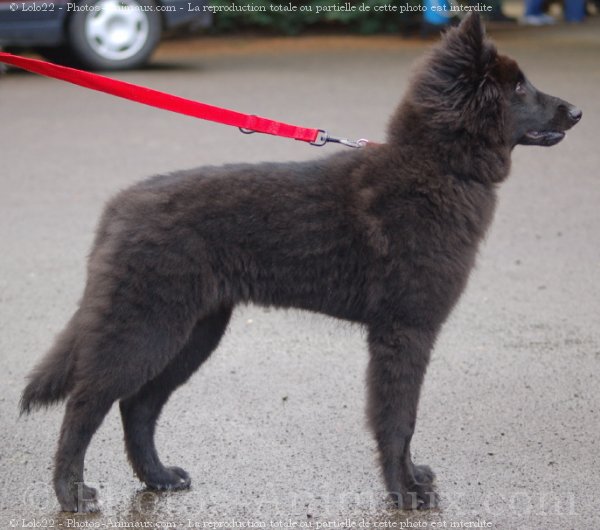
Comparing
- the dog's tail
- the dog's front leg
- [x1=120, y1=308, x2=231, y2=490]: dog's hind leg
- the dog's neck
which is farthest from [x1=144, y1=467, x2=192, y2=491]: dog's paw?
the dog's neck

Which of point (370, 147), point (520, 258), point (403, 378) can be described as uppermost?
point (370, 147)

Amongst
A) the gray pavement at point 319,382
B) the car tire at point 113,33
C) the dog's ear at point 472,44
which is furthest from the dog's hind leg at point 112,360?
the car tire at point 113,33

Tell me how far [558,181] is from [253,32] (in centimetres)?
923

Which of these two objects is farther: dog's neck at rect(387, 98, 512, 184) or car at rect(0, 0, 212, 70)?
car at rect(0, 0, 212, 70)

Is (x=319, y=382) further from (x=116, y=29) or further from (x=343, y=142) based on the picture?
(x=116, y=29)

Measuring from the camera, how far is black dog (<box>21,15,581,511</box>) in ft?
12.4

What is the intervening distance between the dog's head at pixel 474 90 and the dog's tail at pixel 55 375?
1603 mm

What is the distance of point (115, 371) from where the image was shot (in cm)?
378

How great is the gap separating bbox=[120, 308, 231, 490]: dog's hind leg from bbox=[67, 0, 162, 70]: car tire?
8651 millimetres

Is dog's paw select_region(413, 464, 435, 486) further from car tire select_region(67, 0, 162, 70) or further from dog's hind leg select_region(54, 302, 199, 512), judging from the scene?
car tire select_region(67, 0, 162, 70)

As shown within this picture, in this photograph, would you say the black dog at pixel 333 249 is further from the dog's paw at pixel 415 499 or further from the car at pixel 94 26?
the car at pixel 94 26

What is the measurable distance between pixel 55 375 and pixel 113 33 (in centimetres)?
916

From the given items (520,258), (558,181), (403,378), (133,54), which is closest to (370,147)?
(403,378)

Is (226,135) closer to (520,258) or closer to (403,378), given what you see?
(520,258)
